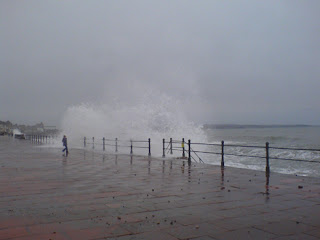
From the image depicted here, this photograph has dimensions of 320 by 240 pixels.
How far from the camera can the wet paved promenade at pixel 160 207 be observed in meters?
4.81

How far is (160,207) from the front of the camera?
20.9 feet

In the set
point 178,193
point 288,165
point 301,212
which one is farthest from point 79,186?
point 288,165

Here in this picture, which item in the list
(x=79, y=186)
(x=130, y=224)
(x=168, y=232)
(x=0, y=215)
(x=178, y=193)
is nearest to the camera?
(x=168, y=232)

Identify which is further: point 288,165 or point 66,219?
point 288,165

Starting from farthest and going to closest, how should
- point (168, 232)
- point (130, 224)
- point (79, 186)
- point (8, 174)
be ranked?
point (8, 174)
point (79, 186)
point (130, 224)
point (168, 232)

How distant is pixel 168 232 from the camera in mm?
4816

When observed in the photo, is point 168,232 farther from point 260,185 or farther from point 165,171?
point 165,171

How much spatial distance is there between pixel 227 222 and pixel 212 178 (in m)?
4.91

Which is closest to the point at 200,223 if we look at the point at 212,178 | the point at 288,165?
the point at 212,178

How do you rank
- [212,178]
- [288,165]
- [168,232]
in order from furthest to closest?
[288,165] → [212,178] → [168,232]

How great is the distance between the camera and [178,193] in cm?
779

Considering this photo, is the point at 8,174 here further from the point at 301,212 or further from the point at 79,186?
the point at 301,212

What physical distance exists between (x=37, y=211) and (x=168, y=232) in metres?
2.55

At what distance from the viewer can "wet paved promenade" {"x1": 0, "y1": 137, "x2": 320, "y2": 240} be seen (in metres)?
4.81
